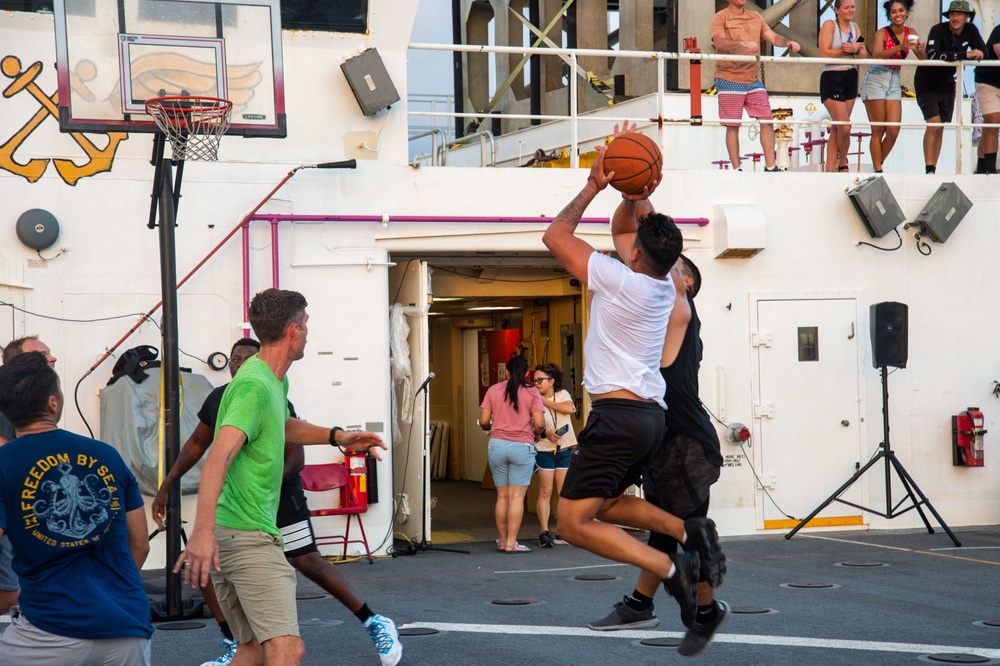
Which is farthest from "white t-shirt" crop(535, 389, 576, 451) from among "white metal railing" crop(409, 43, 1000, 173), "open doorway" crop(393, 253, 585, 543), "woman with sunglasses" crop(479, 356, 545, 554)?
"white metal railing" crop(409, 43, 1000, 173)

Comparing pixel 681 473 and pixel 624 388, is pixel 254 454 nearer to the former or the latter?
pixel 624 388

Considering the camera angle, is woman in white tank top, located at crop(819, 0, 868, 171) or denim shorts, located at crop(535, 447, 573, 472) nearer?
denim shorts, located at crop(535, 447, 573, 472)

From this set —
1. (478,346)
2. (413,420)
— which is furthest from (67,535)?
(478,346)

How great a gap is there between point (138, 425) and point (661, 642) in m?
5.27

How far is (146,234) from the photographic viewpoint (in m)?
10.5

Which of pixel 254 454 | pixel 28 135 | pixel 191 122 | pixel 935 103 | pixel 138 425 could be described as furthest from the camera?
pixel 935 103

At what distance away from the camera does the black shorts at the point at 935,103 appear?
516 inches

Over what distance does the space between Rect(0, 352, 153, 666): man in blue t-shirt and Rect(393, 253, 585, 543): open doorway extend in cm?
→ 776

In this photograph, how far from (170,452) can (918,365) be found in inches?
328

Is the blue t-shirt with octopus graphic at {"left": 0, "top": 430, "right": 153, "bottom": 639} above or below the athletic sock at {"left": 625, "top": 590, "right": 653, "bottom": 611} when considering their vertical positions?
above

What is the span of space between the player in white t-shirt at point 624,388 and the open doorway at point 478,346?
633 cm

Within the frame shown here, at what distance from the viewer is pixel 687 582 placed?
5207 millimetres

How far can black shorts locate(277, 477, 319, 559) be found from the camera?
6.17 metres

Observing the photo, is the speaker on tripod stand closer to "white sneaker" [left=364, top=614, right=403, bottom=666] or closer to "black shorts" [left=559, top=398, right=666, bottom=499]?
"white sneaker" [left=364, top=614, right=403, bottom=666]
